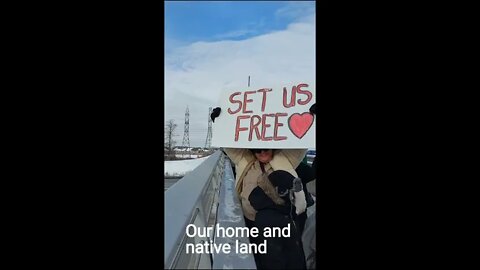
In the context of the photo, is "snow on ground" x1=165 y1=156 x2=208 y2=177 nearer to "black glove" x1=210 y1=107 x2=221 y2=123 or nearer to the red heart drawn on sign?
"black glove" x1=210 y1=107 x2=221 y2=123

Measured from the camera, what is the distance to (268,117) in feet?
5.05

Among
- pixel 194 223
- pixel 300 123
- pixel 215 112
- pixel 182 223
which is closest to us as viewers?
pixel 182 223

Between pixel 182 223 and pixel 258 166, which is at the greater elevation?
pixel 258 166

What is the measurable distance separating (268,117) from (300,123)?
16cm

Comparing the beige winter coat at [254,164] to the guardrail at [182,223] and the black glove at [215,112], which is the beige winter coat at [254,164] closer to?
the black glove at [215,112]

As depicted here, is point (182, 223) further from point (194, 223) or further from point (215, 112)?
point (215, 112)

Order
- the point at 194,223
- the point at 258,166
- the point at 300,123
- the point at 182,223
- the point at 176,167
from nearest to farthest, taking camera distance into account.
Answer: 1. the point at 182,223
2. the point at 194,223
3. the point at 176,167
4. the point at 300,123
5. the point at 258,166

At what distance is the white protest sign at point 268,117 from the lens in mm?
1487

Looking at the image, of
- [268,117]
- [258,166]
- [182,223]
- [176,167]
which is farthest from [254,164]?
[182,223]

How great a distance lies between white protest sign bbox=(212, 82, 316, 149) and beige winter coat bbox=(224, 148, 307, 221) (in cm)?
16
